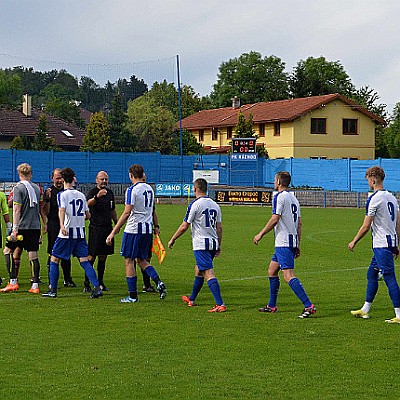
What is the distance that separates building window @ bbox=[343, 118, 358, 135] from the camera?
72.4 m

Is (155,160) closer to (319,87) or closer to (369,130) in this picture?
(369,130)

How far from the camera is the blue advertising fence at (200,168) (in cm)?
5191

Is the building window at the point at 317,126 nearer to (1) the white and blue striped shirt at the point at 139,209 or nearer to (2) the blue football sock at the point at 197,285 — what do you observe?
(1) the white and blue striped shirt at the point at 139,209

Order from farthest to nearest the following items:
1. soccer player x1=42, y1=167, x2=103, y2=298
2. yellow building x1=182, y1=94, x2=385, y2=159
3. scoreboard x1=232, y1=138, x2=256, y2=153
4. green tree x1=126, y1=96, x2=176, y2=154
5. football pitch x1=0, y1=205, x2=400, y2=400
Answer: green tree x1=126, y1=96, x2=176, y2=154, yellow building x1=182, y1=94, x2=385, y2=159, scoreboard x1=232, y1=138, x2=256, y2=153, soccer player x1=42, y1=167, x2=103, y2=298, football pitch x1=0, y1=205, x2=400, y2=400

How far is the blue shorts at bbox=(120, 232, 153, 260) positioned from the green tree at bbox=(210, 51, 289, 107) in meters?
83.9

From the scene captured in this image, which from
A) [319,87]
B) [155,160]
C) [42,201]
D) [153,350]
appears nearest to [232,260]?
[42,201]

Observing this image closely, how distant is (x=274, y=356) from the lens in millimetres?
8719

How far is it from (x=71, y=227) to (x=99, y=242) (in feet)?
3.62

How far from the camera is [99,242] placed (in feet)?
44.9

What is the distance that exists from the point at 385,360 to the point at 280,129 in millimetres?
64274

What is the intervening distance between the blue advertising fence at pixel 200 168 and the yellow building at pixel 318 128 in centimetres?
1308

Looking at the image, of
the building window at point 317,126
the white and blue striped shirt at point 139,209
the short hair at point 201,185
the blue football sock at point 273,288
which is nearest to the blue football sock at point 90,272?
the white and blue striped shirt at point 139,209

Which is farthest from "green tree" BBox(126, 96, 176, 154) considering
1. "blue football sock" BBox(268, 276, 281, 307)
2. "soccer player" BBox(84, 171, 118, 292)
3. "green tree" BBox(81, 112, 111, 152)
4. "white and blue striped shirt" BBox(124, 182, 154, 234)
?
"blue football sock" BBox(268, 276, 281, 307)

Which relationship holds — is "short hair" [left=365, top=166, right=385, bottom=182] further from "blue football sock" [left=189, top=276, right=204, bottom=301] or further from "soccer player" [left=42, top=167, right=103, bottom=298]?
"soccer player" [left=42, top=167, right=103, bottom=298]
